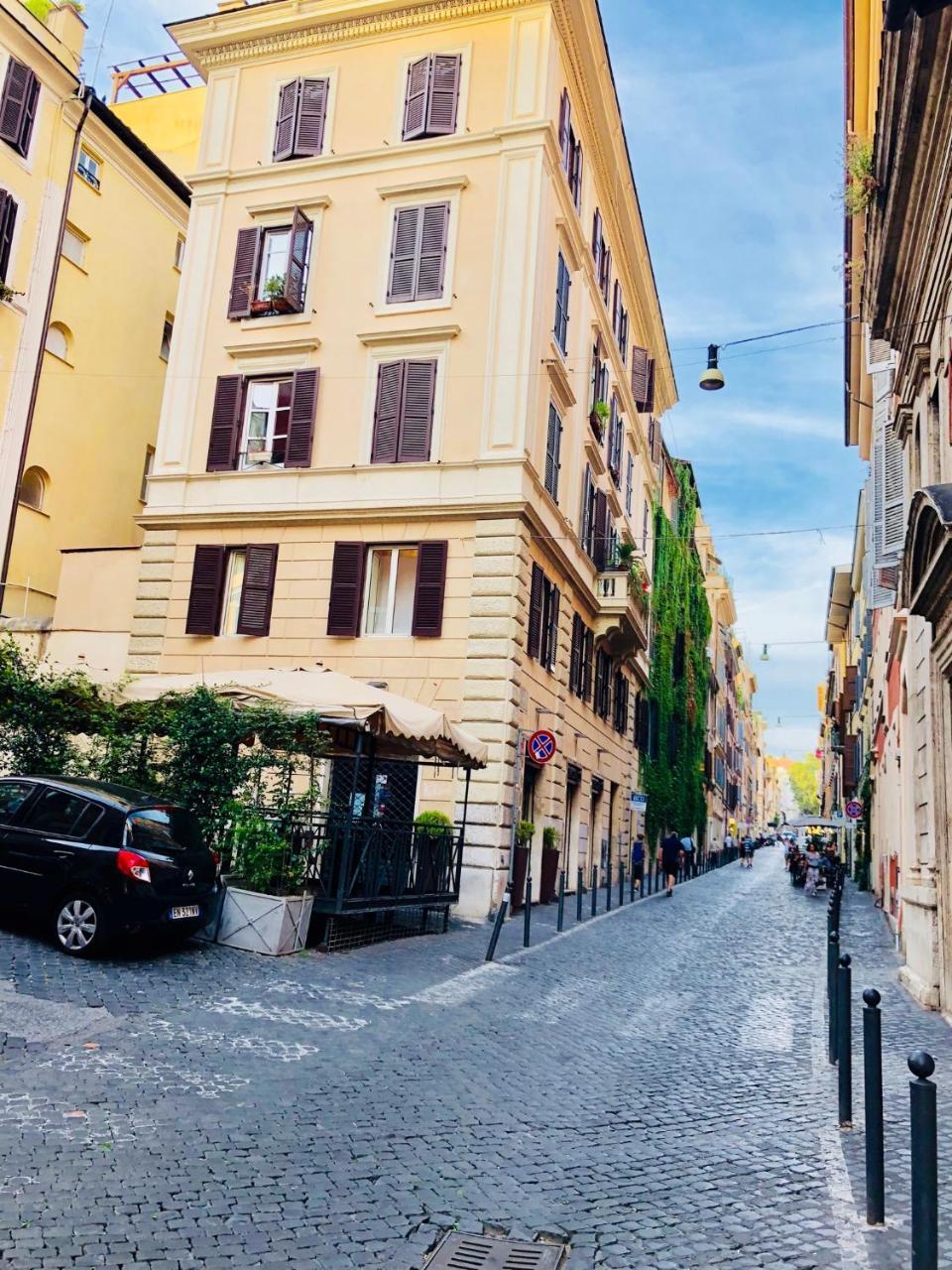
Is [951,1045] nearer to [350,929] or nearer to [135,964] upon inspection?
[350,929]

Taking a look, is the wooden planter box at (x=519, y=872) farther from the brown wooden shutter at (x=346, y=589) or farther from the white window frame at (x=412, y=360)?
the white window frame at (x=412, y=360)

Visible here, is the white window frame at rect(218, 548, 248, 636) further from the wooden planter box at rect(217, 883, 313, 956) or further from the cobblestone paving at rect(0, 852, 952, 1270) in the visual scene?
the cobblestone paving at rect(0, 852, 952, 1270)

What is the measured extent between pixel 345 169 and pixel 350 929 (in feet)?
54.0

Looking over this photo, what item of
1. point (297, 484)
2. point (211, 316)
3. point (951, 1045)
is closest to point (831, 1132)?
point (951, 1045)

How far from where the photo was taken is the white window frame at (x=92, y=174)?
25.4m

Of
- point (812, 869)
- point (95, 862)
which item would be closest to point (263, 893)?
point (95, 862)

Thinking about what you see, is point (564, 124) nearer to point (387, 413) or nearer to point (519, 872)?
point (387, 413)

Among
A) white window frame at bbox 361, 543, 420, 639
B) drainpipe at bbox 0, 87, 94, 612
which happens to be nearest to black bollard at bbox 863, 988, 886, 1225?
white window frame at bbox 361, 543, 420, 639

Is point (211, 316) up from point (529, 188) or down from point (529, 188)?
down

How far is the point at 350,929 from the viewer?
12.5 meters

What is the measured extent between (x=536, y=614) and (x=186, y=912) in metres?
11.5

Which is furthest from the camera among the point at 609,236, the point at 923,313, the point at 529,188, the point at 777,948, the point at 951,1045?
the point at 609,236

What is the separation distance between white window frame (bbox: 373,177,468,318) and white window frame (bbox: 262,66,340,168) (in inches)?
74.4

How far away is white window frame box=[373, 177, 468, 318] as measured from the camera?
68.2 ft
